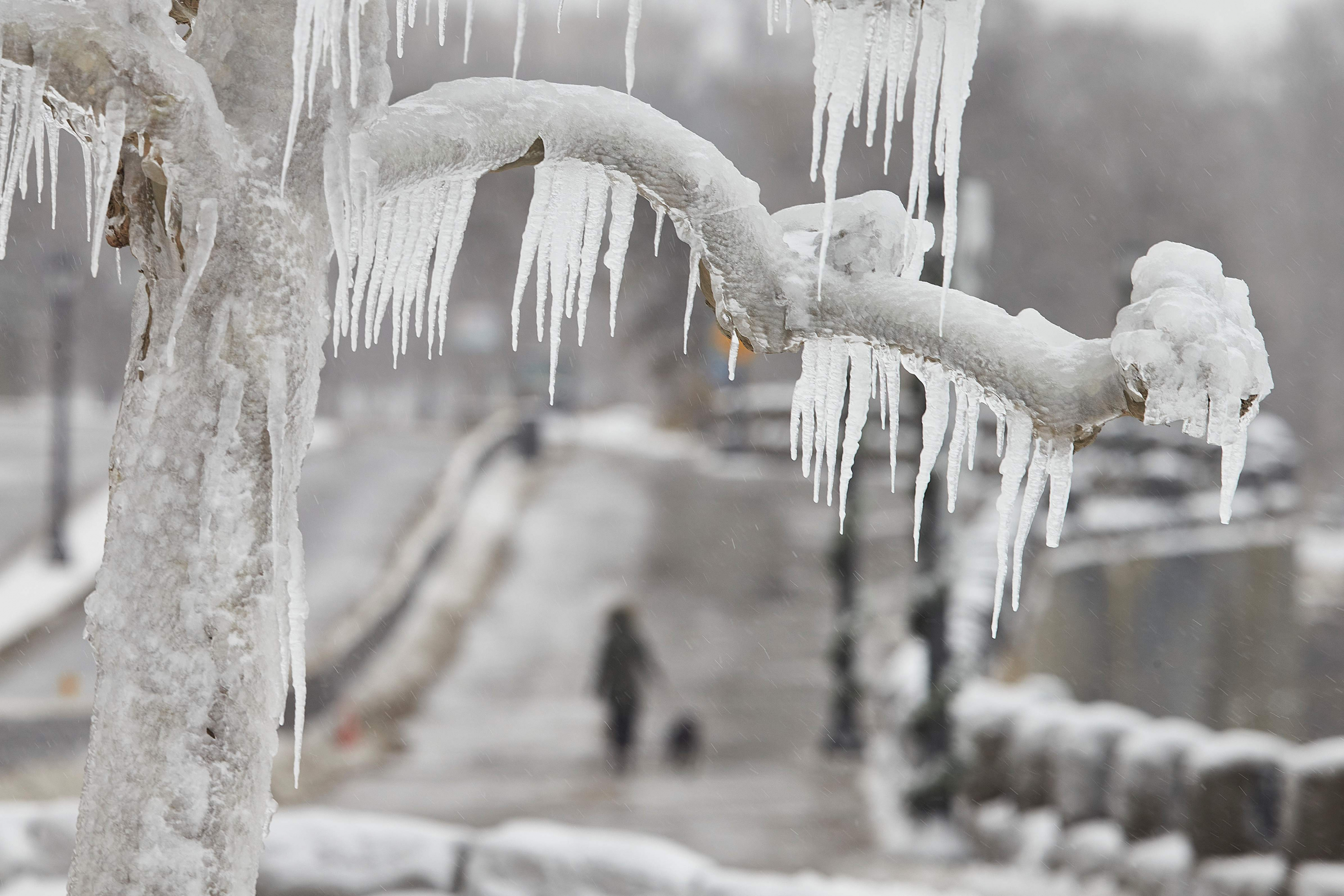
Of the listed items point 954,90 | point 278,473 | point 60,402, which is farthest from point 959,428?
point 60,402

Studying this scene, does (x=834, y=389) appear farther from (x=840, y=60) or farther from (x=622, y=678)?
(x=622, y=678)

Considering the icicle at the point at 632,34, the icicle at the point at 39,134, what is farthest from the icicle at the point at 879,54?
the icicle at the point at 39,134

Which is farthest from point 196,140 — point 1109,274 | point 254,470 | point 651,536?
point 1109,274

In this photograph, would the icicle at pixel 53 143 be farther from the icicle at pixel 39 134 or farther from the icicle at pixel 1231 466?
the icicle at pixel 1231 466

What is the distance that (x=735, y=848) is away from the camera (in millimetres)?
9688

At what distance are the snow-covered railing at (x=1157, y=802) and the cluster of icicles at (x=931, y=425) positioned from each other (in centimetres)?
466

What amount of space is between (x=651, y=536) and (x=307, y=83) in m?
20.7

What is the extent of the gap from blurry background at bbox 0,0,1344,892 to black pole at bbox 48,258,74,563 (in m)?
0.13

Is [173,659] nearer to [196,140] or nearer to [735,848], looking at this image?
[196,140]

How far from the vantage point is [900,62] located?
317 cm

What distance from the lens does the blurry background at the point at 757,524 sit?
12.2 m

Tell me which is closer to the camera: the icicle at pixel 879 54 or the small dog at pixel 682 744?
the icicle at pixel 879 54

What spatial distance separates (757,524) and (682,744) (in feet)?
40.1

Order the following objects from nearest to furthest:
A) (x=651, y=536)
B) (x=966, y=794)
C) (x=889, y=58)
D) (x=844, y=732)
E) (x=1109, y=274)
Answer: (x=889, y=58), (x=966, y=794), (x=844, y=732), (x=651, y=536), (x=1109, y=274)
